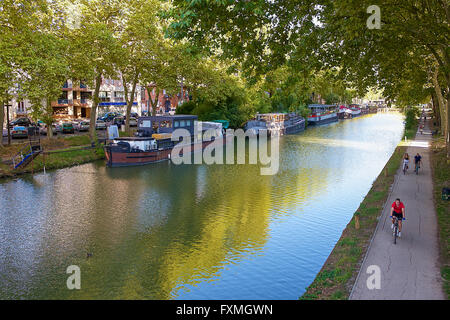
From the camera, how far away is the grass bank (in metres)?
36.6

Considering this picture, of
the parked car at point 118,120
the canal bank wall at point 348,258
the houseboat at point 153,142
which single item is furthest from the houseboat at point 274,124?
the canal bank wall at point 348,258

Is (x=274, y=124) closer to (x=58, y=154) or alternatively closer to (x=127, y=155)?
(x=127, y=155)

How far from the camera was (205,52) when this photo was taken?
16.0 m

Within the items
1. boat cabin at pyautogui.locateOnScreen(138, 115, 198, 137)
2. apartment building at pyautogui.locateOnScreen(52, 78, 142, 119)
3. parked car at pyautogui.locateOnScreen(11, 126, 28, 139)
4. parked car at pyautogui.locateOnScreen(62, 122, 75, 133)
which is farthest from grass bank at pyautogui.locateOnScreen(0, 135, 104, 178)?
apartment building at pyautogui.locateOnScreen(52, 78, 142, 119)

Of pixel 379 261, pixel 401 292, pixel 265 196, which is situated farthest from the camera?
pixel 265 196

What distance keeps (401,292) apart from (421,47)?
67.5 ft

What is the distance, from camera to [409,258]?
1535 cm

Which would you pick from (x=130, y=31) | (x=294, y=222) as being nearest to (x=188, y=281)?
(x=294, y=222)

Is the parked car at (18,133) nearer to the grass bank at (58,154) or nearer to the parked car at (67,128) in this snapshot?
the grass bank at (58,154)

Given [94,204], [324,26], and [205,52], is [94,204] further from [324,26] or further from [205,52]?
[324,26]

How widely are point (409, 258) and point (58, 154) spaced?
116 ft

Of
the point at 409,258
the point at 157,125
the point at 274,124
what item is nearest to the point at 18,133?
the point at 157,125
